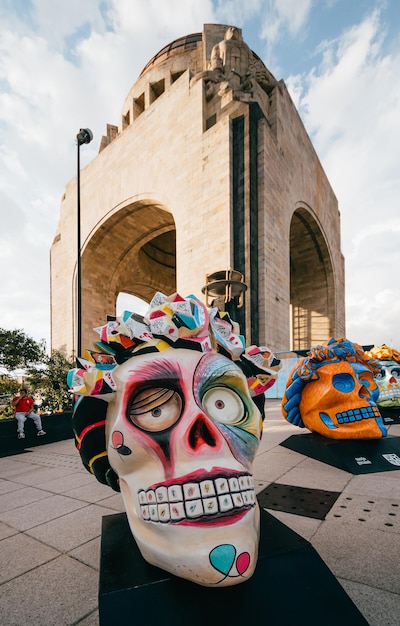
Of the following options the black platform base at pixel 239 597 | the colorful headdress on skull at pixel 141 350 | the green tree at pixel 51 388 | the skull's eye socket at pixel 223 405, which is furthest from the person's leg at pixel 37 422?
the skull's eye socket at pixel 223 405

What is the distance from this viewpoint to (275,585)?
56.5 inches

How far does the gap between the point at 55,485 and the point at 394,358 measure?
18.8ft

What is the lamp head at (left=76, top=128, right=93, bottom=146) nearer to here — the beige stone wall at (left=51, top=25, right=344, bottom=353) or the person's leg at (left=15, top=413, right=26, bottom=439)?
the beige stone wall at (left=51, top=25, right=344, bottom=353)

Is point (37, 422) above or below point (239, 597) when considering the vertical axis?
below

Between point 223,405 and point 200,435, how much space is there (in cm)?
22

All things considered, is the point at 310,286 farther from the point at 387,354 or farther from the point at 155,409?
the point at 155,409

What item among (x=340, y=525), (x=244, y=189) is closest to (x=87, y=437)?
(x=340, y=525)

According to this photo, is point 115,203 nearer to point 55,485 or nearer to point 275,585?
point 55,485

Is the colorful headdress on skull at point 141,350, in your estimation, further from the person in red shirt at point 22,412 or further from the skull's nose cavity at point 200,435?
the person in red shirt at point 22,412

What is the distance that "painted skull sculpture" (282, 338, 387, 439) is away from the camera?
371 centimetres

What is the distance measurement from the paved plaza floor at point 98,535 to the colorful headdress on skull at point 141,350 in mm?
572

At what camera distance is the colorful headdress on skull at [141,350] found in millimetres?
1572

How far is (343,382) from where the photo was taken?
12.4 ft

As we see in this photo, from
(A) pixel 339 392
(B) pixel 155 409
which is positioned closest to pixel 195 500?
(B) pixel 155 409
